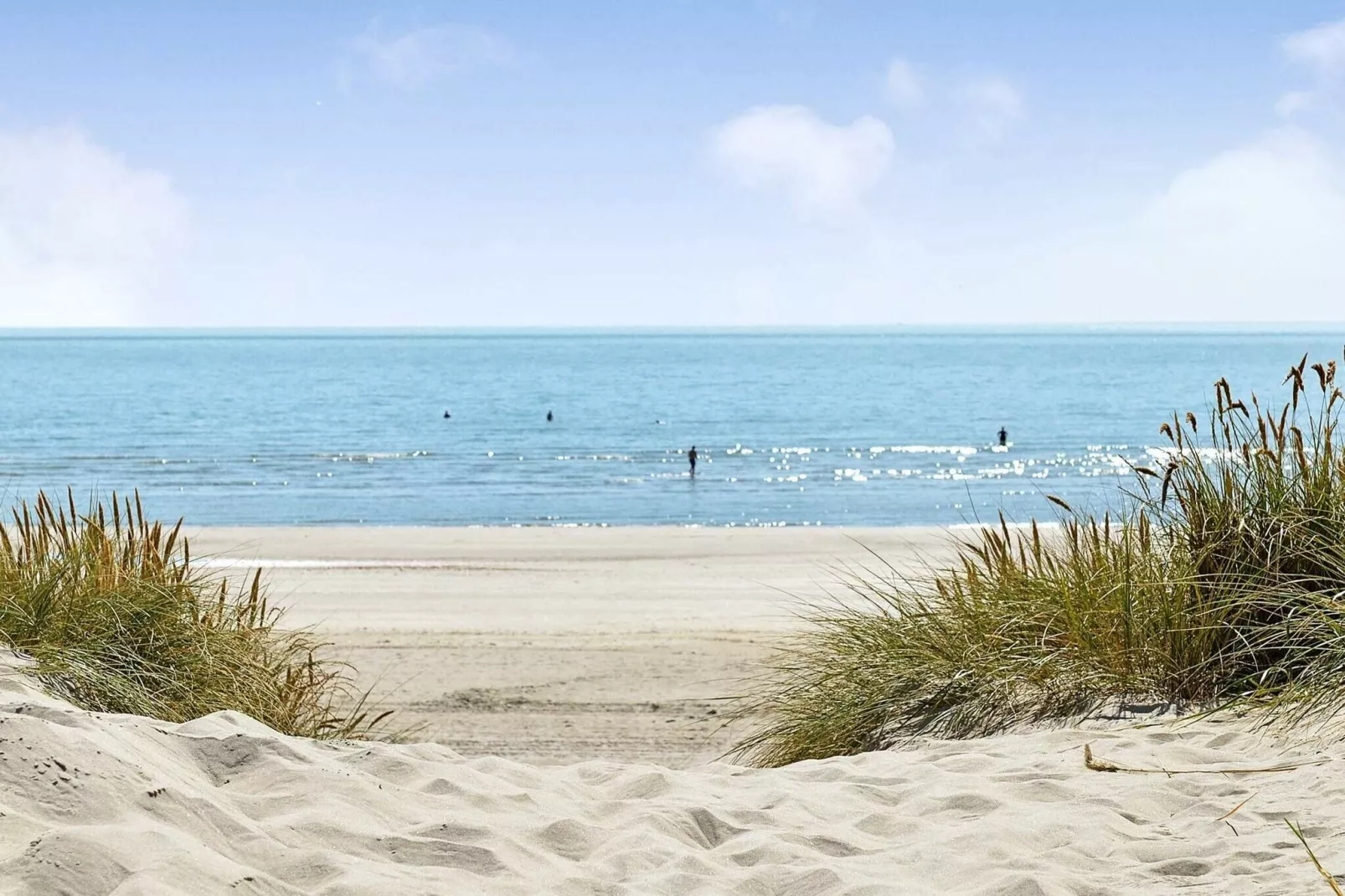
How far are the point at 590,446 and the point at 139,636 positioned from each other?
130ft

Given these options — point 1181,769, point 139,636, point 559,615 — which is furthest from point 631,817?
point 559,615

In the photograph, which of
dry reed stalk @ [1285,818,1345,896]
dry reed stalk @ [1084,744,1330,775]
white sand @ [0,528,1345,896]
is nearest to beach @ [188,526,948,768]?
white sand @ [0,528,1345,896]

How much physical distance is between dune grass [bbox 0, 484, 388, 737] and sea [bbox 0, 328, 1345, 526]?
0.51 m

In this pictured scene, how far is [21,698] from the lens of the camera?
171 inches

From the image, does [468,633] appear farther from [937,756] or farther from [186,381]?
[186,381]

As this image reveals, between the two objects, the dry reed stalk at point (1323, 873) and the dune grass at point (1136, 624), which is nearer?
the dry reed stalk at point (1323, 873)

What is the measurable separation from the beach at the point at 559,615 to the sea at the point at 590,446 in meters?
2.47

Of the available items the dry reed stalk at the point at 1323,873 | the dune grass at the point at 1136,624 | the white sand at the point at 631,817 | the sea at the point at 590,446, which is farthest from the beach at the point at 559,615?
the dry reed stalk at the point at 1323,873

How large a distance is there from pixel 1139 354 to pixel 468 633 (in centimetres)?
17651

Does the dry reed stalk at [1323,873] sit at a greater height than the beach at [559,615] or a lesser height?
greater

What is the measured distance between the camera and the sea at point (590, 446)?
2806 centimetres

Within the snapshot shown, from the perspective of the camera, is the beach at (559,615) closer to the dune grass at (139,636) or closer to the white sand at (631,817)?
the dune grass at (139,636)

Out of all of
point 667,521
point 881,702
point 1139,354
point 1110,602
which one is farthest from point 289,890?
point 1139,354

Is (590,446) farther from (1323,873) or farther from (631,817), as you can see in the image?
(1323,873)
